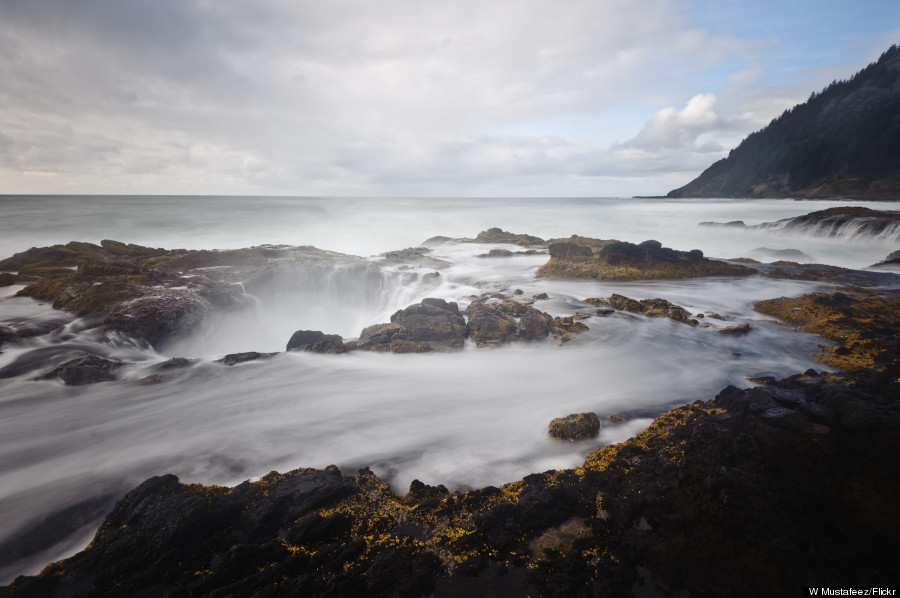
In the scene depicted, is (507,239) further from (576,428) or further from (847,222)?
(847,222)

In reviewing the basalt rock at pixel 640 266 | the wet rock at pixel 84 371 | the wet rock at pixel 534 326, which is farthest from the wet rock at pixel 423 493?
the basalt rock at pixel 640 266

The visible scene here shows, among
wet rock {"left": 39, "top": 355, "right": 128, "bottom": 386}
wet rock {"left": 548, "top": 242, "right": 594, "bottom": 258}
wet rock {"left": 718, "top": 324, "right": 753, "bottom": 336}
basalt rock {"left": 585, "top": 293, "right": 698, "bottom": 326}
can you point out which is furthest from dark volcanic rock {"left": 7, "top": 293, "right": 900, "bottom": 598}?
wet rock {"left": 548, "top": 242, "right": 594, "bottom": 258}

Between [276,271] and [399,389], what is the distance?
31.5 feet

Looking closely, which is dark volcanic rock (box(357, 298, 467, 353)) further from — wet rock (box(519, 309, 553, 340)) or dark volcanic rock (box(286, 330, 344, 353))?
wet rock (box(519, 309, 553, 340))

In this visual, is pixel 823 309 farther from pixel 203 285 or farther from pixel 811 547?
pixel 203 285

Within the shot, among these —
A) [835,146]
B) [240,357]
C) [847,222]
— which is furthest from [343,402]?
[835,146]

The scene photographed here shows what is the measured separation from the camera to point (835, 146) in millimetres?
77125

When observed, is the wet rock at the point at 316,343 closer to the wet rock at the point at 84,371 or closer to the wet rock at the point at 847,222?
the wet rock at the point at 84,371

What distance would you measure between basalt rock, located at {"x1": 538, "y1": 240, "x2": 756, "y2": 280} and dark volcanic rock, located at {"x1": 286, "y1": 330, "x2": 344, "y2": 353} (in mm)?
8770

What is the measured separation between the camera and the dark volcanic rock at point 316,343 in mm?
8297

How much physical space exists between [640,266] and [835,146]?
3997 inches

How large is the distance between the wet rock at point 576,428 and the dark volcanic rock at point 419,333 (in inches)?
149

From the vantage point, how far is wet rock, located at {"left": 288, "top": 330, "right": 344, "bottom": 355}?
830cm

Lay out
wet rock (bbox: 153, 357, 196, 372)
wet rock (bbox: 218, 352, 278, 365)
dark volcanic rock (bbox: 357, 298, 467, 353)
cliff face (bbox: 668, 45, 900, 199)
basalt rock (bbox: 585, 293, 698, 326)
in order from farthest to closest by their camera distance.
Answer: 1. cliff face (bbox: 668, 45, 900, 199)
2. basalt rock (bbox: 585, 293, 698, 326)
3. dark volcanic rock (bbox: 357, 298, 467, 353)
4. wet rock (bbox: 218, 352, 278, 365)
5. wet rock (bbox: 153, 357, 196, 372)
